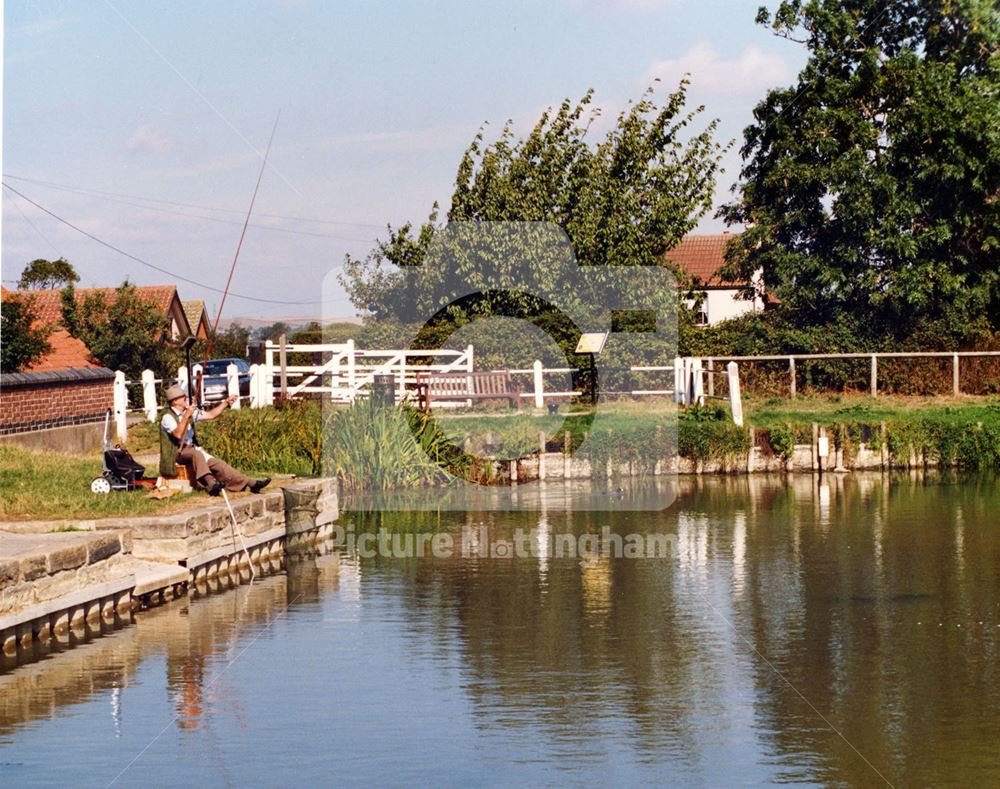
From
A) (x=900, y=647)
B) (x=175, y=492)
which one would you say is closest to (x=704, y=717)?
(x=900, y=647)

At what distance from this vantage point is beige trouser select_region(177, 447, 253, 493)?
18.6m

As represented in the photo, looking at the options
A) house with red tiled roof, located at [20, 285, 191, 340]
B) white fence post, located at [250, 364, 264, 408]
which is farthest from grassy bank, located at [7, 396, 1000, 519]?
house with red tiled roof, located at [20, 285, 191, 340]

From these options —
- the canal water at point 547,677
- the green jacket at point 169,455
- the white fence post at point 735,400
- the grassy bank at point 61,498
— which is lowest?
the canal water at point 547,677

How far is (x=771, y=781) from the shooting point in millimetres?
9531

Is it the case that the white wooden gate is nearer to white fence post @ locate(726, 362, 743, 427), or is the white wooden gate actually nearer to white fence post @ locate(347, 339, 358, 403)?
white fence post @ locate(347, 339, 358, 403)

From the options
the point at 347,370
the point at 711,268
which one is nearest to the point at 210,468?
the point at 347,370

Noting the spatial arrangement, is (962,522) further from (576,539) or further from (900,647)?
(900,647)

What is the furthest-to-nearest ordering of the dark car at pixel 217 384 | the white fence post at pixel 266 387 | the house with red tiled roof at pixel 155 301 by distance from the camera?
1. the house with red tiled roof at pixel 155 301
2. the dark car at pixel 217 384
3. the white fence post at pixel 266 387

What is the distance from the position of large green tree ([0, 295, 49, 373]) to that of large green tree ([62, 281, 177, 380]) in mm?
9935

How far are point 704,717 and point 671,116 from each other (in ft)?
118

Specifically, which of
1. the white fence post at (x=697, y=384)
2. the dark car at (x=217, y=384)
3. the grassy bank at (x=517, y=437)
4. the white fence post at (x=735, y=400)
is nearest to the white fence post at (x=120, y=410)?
the grassy bank at (x=517, y=437)

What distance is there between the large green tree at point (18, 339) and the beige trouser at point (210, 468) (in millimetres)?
29999

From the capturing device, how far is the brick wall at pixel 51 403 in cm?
2586

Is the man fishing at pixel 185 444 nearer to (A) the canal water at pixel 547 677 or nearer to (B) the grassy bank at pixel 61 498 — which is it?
(B) the grassy bank at pixel 61 498
